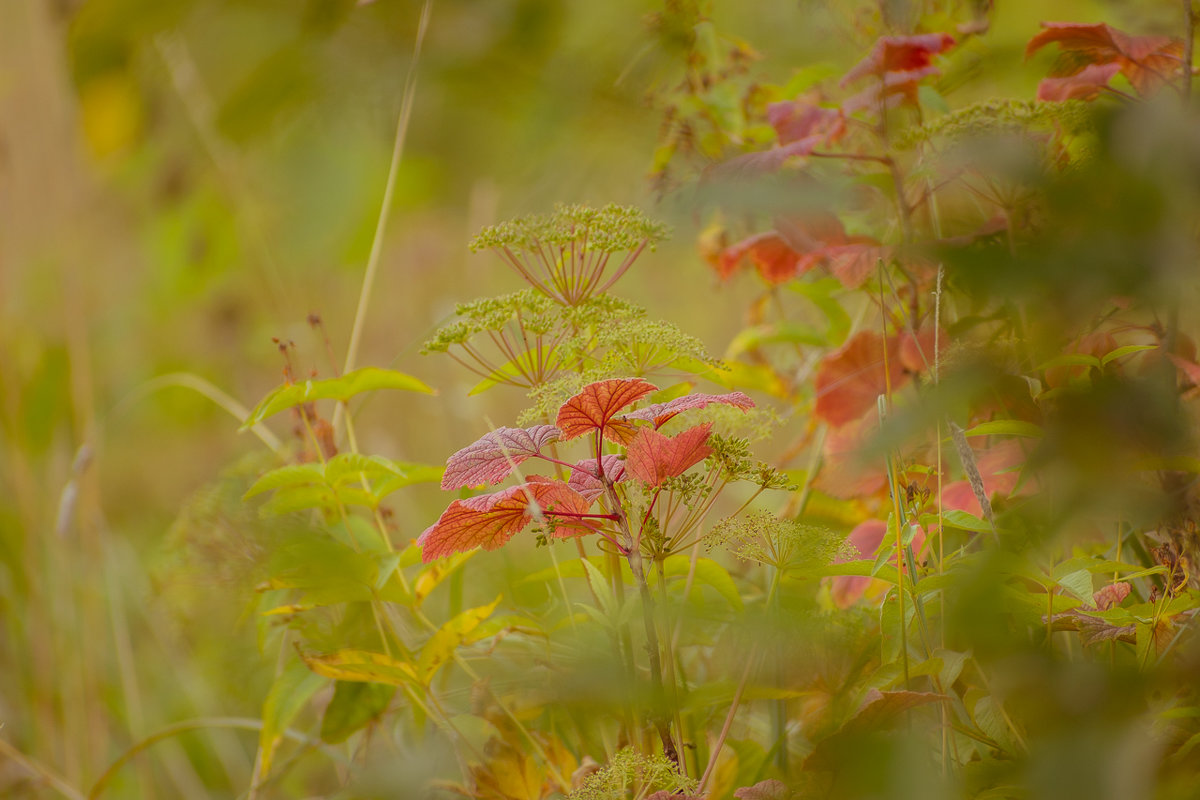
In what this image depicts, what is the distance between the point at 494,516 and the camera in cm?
44

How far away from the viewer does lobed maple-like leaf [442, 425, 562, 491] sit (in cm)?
43

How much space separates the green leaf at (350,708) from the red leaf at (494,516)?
0.24m

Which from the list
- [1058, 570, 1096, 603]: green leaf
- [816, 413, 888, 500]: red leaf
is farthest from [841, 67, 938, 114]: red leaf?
[1058, 570, 1096, 603]: green leaf

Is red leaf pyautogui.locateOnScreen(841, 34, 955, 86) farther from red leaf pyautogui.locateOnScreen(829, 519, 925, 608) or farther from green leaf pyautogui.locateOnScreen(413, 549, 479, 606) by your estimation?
green leaf pyautogui.locateOnScreen(413, 549, 479, 606)

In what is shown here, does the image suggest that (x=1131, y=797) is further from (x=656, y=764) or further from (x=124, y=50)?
(x=124, y=50)

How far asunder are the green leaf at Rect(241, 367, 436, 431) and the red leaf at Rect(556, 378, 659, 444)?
0.14 metres

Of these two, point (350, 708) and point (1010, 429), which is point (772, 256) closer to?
point (1010, 429)

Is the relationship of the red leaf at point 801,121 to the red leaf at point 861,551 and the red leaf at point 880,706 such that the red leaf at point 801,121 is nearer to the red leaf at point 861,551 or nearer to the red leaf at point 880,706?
the red leaf at point 861,551

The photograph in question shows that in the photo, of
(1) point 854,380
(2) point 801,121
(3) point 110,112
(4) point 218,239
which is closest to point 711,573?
(1) point 854,380

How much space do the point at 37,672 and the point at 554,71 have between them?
44.1 inches

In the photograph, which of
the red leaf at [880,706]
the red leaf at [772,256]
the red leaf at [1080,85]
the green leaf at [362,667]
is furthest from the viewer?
the red leaf at [772,256]

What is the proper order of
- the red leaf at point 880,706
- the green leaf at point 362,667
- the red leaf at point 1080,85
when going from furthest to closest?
the red leaf at point 1080,85 < the green leaf at point 362,667 < the red leaf at point 880,706

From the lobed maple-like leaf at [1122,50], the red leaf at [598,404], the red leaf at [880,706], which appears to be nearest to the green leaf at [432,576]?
the red leaf at [598,404]

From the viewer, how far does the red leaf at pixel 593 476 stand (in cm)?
44
